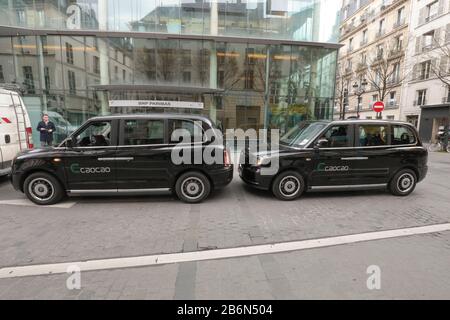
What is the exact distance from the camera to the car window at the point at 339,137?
18.9 feet

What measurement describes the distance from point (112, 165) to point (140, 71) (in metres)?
12.3

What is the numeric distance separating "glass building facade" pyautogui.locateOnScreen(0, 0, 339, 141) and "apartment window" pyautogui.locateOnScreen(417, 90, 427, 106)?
20.5 m

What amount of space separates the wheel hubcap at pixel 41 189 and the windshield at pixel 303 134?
18.1ft

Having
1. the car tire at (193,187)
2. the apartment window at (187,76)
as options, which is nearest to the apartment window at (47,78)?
the apartment window at (187,76)

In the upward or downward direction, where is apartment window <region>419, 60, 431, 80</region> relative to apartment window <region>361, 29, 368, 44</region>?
downward

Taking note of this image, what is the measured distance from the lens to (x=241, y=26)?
50.8ft

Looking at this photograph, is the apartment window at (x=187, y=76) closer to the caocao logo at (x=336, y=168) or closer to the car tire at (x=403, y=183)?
the caocao logo at (x=336, y=168)

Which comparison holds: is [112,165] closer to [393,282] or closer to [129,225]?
[129,225]

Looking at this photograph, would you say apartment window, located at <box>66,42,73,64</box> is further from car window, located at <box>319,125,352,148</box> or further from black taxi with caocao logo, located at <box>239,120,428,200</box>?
car window, located at <box>319,125,352,148</box>

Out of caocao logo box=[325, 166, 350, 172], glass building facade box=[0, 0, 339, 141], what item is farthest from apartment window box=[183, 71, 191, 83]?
caocao logo box=[325, 166, 350, 172]

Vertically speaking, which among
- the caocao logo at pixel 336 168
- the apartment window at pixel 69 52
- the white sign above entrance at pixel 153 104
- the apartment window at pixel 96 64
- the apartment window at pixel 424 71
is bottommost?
the caocao logo at pixel 336 168

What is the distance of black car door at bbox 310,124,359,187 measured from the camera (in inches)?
223

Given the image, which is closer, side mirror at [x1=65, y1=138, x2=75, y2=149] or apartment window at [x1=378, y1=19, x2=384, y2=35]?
side mirror at [x1=65, y1=138, x2=75, y2=149]
